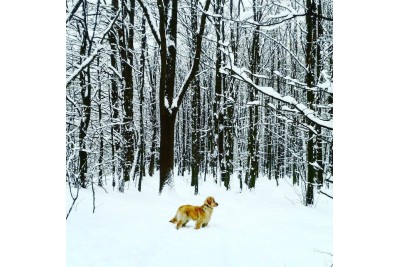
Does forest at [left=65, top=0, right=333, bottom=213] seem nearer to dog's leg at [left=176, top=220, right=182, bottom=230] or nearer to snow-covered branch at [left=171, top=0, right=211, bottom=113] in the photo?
snow-covered branch at [left=171, top=0, right=211, bottom=113]

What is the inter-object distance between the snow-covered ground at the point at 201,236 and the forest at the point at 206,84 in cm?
28

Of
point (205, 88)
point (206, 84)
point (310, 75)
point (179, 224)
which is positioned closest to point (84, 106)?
point (179, 224)

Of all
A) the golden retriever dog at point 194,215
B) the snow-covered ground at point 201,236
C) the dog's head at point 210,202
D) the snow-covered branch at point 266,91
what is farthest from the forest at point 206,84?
the golden retriever dog at point 194,215

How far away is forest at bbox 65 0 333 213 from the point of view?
2.09 metres

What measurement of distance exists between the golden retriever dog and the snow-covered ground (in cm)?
6

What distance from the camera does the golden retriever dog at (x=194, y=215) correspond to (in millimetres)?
3193

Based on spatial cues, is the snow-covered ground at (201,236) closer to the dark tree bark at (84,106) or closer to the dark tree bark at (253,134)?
the dark tree bark at (84,106)

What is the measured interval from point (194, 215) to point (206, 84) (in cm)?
268

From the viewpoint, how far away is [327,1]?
8.56 feet

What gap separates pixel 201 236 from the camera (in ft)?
9.85

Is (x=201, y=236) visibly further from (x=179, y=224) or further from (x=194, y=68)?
(x=194, y=68)

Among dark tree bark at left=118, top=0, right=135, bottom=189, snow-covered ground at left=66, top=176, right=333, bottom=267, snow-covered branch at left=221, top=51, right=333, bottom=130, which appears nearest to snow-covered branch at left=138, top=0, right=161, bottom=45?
dark tree bark at left=118, top=0, right=135, bottom=189
